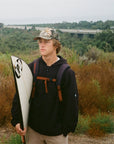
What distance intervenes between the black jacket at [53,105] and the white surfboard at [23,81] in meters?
0.11

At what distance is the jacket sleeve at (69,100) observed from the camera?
193 centimetres

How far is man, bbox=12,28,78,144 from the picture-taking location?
1.94 metres

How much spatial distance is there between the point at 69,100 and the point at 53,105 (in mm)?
150

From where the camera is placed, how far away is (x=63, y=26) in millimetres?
59531

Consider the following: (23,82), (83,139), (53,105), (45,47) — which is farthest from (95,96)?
(23,82)

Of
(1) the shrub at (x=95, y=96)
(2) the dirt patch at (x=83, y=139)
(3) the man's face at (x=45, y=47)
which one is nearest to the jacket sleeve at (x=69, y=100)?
(3) the man's face at (x=45, y=47)

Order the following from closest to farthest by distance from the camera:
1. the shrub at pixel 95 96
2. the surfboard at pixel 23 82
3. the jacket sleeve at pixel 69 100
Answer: the surfboard at pixel 23 82 < the jacket sleeve at pixel 69 100 < the shrub at pixel 95 96

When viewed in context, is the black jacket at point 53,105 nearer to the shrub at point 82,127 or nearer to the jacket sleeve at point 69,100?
the jacket sleeve at point 69,100

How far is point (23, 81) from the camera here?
1787mm

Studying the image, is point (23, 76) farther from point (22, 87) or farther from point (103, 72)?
point (103, 72)

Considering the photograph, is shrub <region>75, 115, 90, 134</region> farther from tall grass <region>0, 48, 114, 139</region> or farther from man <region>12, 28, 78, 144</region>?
man <region>12, 28, 78, 144</region>

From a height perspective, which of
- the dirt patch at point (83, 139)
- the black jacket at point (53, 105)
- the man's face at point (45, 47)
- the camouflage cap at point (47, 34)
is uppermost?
the camouflage cap at point (47, 34)

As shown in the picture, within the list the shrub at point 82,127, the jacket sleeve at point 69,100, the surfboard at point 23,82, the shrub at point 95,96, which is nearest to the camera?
the surfboard at point 23,82

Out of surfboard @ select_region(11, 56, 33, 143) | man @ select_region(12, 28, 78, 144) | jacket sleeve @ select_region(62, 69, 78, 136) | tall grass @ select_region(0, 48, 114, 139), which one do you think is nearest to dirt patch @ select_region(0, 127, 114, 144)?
tall grass @ select_region(0, 48, 114, 139)
